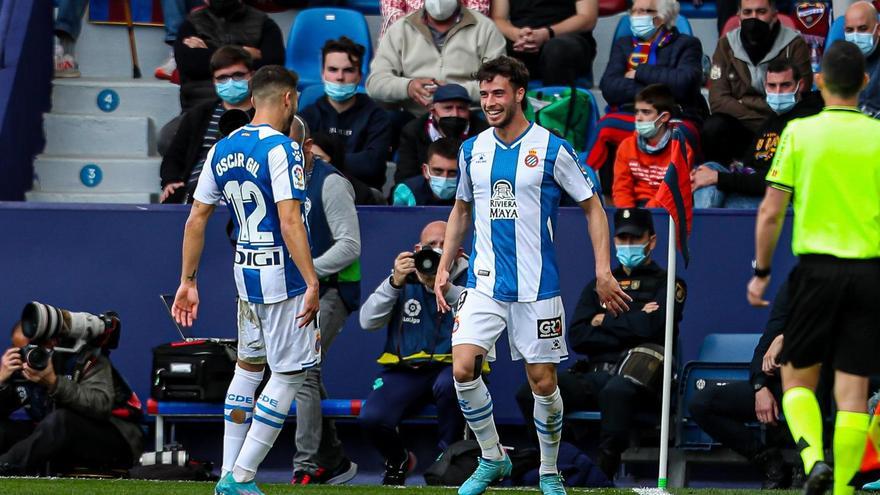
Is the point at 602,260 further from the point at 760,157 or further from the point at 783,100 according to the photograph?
the point at 783,100

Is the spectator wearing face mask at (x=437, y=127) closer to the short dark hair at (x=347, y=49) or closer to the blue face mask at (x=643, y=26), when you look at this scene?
the short dark hair at (x=347, y=49)

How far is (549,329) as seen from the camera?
25.4 feet

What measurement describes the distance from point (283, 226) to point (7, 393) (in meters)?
3.44

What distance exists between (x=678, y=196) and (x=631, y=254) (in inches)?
40.7

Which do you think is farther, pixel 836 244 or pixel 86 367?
pixel 86 367

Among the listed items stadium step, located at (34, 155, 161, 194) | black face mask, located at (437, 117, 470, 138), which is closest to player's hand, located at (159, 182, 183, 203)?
stadium step, located at (34, 155, 161, 194)

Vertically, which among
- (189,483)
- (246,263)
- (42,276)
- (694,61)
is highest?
(694,61)

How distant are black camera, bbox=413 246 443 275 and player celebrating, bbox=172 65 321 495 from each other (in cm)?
199

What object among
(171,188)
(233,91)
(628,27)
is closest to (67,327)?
(171,188)

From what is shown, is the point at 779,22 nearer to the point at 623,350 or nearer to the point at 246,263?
the point at 623,350

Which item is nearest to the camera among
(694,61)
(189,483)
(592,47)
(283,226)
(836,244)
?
(836,244)

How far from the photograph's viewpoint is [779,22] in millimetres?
12047

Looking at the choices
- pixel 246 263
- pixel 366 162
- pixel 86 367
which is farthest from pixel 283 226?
pixel 366 162

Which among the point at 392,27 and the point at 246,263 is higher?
the point at 392,27
